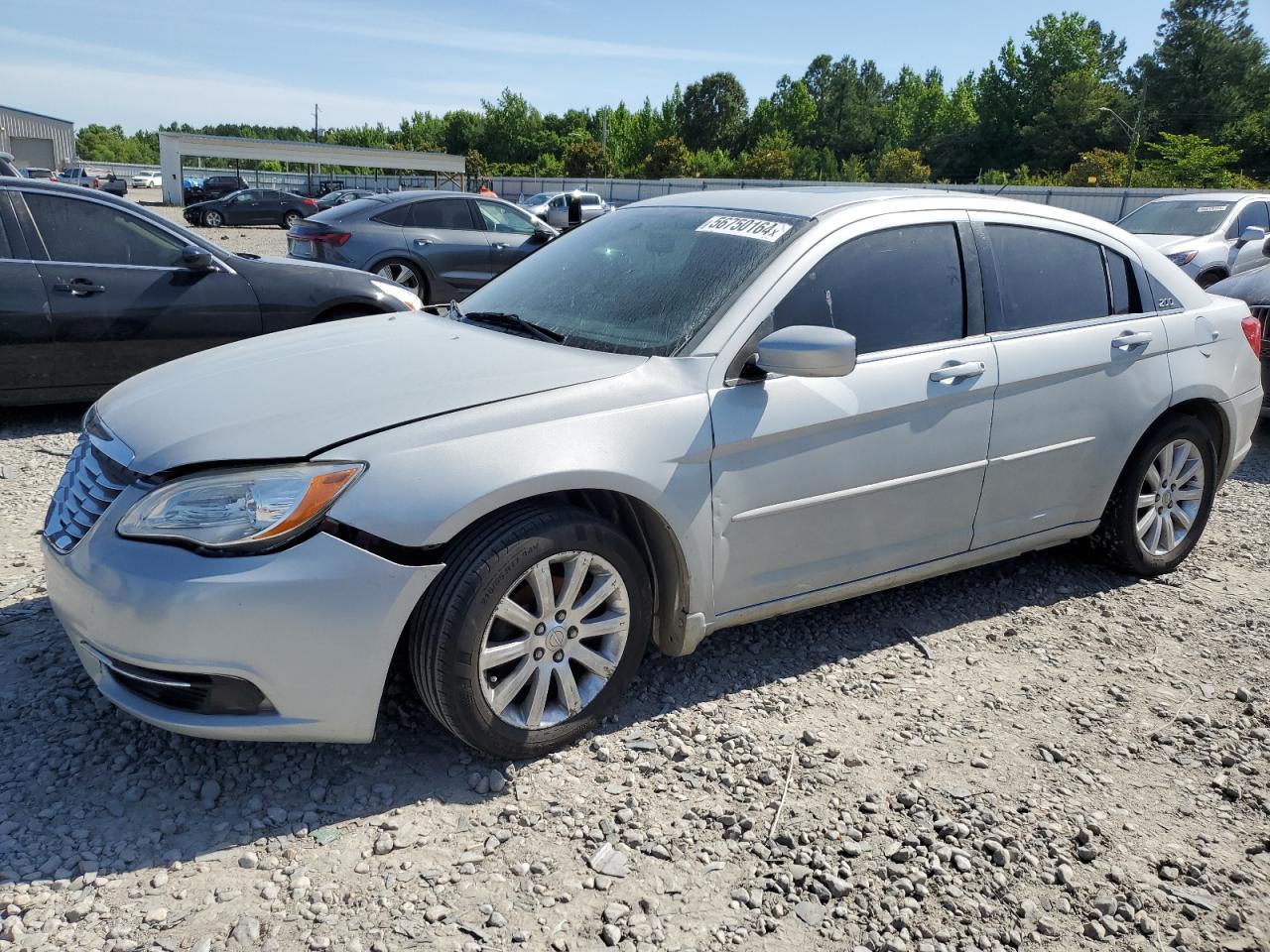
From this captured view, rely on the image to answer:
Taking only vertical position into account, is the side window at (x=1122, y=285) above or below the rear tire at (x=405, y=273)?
above

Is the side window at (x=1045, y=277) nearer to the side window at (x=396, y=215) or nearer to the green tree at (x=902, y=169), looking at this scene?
the side window at (x=396, y=215)

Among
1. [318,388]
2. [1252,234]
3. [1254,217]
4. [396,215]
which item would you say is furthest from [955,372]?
[1254,217]

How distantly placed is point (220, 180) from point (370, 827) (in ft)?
180

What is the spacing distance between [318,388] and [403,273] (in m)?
9.99

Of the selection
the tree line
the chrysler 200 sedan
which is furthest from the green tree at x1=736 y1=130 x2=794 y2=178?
the chrysler 200 sedan

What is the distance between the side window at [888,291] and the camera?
10.9 ft

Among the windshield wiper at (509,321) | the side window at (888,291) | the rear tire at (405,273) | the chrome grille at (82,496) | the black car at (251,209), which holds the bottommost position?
the black car at (251,209)

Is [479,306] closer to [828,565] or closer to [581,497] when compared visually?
[581,497]

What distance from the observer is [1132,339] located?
4.04m

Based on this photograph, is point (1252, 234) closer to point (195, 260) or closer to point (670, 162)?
point (195, 260)

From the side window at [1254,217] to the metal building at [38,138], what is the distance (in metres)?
78.8

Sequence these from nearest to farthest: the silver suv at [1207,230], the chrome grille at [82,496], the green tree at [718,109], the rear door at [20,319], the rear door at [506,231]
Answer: the chrome grille at [82,496]
the rear door at [20,319]
the silver suv at [1207,230]
the rear door at [506,231]
the green tree at [718,109]

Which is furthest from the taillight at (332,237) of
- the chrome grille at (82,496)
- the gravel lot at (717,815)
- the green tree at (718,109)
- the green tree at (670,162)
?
the green tree at (718,109)

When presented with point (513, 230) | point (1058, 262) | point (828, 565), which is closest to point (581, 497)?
point (828, 565)
